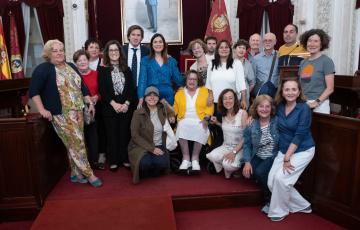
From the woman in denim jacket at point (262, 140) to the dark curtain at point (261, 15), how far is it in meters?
4.68

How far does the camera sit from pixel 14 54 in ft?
23.0

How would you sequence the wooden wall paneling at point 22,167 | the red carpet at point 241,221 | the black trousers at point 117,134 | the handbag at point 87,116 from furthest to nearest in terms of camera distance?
the black trousers at point 117,134
the handbag at point 87,116
the wooden wall paneling at point 22,167
the red carpet at point 241,221

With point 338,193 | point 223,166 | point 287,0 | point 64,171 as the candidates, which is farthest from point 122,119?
point 287,0

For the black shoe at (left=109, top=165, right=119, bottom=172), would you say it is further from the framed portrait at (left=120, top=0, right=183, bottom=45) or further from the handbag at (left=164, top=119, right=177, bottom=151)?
the framed portrait at (left=120, top=0, right=183, bottom=45)

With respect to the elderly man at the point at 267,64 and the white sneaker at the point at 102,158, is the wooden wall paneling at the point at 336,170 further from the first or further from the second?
the white sneaker at the point at 102,158

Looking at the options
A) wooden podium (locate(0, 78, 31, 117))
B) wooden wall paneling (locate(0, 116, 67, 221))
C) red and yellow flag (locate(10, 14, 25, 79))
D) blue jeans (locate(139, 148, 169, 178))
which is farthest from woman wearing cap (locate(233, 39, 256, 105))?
red and yellow flag (locate(10, 14, 25, 79))

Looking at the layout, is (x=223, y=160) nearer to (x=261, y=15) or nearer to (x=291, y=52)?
(x=291, y=52)

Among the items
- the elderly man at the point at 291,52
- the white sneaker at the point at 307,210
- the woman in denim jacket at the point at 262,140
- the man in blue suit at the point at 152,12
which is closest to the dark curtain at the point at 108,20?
the man in blue suit at the point at 152,12

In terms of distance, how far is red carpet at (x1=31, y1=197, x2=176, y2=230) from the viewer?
279 cm

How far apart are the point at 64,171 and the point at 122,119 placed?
0.96 m

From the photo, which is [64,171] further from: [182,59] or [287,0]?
[287,0]

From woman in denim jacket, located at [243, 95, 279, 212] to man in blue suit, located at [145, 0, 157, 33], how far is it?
485cm

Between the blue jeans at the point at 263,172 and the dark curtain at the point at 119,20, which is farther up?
the dark curtain at the point at 119,20

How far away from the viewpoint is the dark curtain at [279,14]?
7414 millimetres
